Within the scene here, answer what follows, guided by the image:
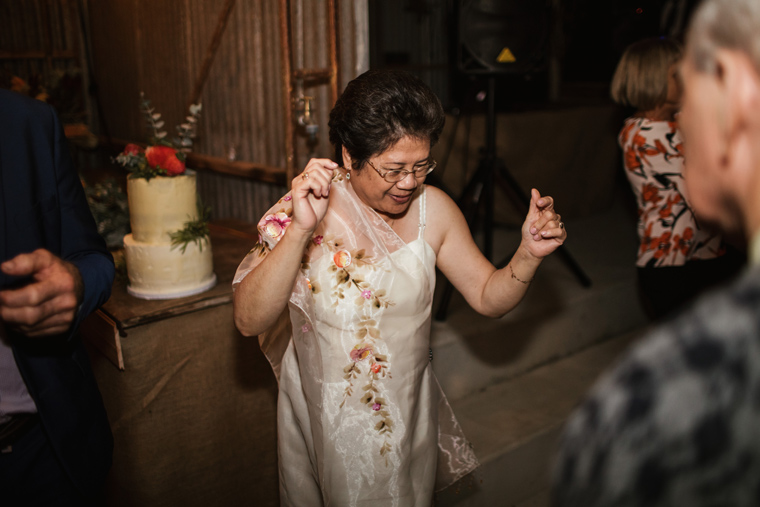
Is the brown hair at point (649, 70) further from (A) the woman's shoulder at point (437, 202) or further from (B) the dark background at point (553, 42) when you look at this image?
(A) the woman's shoulder at point (437, 202)

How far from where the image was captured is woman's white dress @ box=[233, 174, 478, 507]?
149cm

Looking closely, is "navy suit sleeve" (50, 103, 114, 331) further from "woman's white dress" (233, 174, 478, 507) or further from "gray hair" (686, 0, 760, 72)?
"gray hair" (686, 0, 760, 72)

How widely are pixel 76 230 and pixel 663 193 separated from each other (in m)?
2.20

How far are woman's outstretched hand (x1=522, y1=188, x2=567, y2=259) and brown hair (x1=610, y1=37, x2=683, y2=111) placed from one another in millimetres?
1372

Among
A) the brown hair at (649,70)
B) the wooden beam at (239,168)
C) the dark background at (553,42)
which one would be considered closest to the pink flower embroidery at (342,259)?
the wooden beam at (239,168)

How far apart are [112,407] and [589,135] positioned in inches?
165

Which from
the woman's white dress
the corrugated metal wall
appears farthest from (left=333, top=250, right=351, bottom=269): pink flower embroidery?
the corrugated metal wall

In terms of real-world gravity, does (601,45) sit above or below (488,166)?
above

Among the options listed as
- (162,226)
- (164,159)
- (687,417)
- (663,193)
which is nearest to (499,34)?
(663,193)

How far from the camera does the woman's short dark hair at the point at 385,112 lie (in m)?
1.41

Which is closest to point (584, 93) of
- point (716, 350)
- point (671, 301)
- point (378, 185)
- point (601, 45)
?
point (601, 45)

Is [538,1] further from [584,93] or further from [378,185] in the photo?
[584,93]

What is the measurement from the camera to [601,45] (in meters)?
6.11

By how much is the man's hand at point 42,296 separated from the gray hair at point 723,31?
0.98 m
